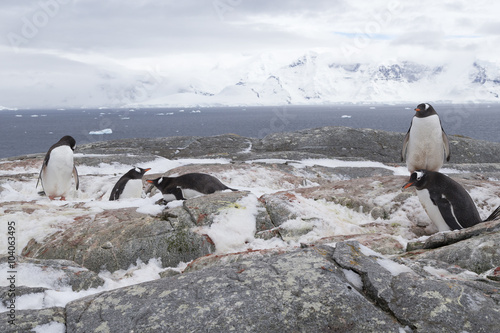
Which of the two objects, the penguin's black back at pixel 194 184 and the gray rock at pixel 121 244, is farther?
the penguin's black back at pixel 194 184

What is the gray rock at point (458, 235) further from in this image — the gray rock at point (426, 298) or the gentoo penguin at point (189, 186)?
the gentoo penguin at point (189, 186)

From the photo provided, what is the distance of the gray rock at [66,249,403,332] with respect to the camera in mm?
3455

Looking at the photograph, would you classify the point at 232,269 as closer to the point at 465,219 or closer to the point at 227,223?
the point at 227,223

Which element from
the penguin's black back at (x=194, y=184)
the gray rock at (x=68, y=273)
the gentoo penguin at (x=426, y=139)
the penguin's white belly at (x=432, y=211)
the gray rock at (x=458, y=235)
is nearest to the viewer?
the gray rock at (x=68, y=273)

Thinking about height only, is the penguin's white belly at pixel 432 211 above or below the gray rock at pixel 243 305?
below

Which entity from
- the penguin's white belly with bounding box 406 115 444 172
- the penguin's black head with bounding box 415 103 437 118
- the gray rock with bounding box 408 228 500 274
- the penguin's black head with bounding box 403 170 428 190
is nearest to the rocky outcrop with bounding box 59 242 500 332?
the gray rock with bounding box 408 228 500 274

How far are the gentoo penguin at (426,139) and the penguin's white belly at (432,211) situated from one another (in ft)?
12.3

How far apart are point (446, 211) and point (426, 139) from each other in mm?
4285

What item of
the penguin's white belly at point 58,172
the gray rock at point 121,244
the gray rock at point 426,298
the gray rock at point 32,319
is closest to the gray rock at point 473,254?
the gray rock at point 426,298

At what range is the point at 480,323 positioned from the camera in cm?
334

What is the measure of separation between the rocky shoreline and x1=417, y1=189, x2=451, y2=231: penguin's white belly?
0.38 metres

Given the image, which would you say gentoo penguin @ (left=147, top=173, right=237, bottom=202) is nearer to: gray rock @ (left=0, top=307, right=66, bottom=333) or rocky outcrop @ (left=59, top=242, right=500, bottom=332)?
rocky outcrop @ (left=59, top=242, right=500, bottom=332)

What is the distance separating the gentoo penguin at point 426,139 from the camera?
1145 centimetres

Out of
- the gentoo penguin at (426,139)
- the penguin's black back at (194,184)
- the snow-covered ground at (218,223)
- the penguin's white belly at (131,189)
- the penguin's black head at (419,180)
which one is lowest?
the penguin's white belly at (131,189)
